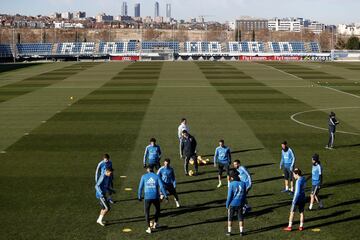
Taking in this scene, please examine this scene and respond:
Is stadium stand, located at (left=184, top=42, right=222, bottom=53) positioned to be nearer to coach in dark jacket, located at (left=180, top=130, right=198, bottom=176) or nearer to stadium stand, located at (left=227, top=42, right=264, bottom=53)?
stadium stand, located at (left=227, top=42, right=264, bottom=53)

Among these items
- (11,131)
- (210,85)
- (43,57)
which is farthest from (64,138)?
(43,57)

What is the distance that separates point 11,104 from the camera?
51.1 metres

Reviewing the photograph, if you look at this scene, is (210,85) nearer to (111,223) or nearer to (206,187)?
(206,187)

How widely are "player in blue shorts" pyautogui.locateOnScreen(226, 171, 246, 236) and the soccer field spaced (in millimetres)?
556

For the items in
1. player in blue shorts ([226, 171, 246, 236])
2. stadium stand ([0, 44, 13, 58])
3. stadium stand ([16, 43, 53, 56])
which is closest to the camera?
player in blue shorts ([226, 171, 246, 236])

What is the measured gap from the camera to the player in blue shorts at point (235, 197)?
17391mm

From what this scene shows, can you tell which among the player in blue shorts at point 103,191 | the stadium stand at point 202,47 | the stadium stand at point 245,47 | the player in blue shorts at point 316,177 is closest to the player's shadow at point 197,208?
the player in blue shorts at point 103,191

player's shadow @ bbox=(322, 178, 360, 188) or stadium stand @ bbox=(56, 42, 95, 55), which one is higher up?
stadium stand @ bbox=(56, 42, 95, 55)

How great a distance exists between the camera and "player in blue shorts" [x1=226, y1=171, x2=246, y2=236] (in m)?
17.4

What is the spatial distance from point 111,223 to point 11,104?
3491cm

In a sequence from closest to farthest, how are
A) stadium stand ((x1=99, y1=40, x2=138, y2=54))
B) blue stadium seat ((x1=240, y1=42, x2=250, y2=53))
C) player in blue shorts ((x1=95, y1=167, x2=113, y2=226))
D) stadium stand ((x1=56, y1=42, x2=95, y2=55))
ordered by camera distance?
player in blue shorts ((x1=95, y1=167, x2=113, y2=226)) < blue stadium seat ((x1=240, y1=42, x2=250, y2=53)) < stadium stand ((x1=56, y1=42, x2=95, y2=55)) < stadium stand ((x1=99, y1=40, x2=138, y2=54))

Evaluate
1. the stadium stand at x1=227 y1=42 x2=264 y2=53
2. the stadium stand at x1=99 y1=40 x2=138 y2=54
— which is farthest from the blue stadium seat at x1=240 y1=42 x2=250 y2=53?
the stadium stand at x1=99 y1=40 x2=138 y2=54

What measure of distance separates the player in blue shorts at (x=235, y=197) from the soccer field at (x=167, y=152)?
0.56m

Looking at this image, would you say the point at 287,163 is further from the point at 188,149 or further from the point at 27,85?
the point at 27,85
